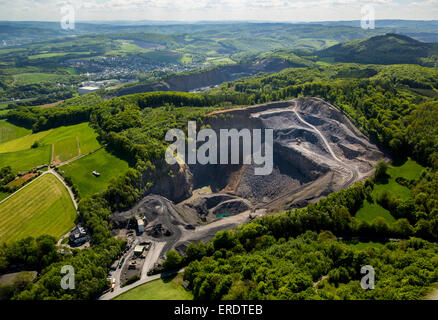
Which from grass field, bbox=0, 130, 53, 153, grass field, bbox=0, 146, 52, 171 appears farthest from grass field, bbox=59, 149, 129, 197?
grass field, bbox=0, 130, 53, 153

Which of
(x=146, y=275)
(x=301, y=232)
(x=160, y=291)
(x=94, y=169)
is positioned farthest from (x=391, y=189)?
(x=94, y=169)

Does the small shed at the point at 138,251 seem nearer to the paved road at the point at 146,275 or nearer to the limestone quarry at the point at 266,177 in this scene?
the paved road at the point at 146,275

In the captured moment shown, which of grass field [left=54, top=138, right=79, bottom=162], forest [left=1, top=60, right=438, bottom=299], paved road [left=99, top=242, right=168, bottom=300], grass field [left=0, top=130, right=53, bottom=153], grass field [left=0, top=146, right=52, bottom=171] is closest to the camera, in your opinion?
forest [left=1, top=60, right=438, bottom=299]

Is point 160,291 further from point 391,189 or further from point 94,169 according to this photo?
point 391,189

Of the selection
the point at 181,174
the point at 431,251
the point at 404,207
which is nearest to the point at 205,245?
the point at 181,174

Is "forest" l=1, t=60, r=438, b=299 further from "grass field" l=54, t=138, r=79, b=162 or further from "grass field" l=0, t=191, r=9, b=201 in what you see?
"grass field" l=0, t=191, r=9, b=201

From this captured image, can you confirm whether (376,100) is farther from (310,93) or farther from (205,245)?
(205,245)

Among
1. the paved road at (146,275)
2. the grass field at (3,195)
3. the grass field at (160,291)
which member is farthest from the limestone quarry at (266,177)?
the grass field at (3,195)
